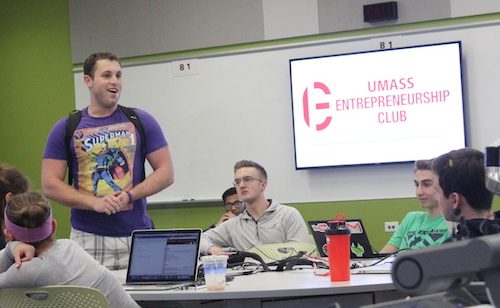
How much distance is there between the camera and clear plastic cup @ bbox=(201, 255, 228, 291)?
9.77ft

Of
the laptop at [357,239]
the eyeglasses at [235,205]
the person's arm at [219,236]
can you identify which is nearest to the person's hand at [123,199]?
the laptop at [357,239]

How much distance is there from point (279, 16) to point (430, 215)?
8.99 ft

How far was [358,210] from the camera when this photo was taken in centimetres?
650

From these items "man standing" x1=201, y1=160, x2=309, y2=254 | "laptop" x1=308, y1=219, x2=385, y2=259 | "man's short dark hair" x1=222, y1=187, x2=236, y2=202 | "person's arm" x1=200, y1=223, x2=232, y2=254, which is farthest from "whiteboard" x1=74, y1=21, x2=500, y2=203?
"laptop" x1=308, y1=219, x2=385, y2=259

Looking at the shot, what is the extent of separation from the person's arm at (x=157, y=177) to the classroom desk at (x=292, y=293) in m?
0.71

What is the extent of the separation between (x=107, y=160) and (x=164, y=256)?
0.68 metres

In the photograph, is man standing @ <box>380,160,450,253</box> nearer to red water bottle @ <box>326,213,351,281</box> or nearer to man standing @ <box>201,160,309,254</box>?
man standing @ <box>201,160,309,254</box>

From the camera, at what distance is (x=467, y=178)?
8.89ft

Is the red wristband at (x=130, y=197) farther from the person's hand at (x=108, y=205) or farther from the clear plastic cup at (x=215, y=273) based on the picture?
the clear plastic cup at (x=215, y=273)

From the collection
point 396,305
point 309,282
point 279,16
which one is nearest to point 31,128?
point 279,16

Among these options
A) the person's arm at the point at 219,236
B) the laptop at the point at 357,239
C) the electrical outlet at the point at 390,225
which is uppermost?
the laptop at the point at 357,239

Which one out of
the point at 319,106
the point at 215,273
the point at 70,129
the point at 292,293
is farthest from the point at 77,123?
the point at 319,106

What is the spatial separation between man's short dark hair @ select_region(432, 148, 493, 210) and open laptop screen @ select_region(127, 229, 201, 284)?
3.43ft

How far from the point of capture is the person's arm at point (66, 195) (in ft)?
11.9
